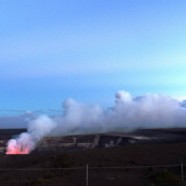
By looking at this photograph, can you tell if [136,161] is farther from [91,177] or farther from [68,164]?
[91,177]

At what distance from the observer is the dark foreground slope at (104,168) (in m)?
28.5

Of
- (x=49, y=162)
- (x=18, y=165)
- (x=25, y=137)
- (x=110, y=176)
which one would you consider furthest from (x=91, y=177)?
(x=25, y=137)

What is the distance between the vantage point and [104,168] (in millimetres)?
34344

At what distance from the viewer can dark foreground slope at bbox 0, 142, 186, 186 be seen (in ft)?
93.4

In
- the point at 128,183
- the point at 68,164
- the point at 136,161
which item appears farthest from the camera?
the point at 136,161

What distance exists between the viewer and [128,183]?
28094mm

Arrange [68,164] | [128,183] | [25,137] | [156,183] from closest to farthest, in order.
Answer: [156,183] → [128,183] → [68,164] → [25,137]

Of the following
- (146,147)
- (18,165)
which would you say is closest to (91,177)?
(18,165)

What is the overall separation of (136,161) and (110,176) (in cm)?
1070

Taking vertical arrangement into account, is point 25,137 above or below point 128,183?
above

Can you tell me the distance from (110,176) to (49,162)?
9.06 meters

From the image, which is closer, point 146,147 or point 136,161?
point 136,161

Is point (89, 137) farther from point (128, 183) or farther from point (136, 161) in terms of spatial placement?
point (128, 183)

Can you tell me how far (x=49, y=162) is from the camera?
127 ft
